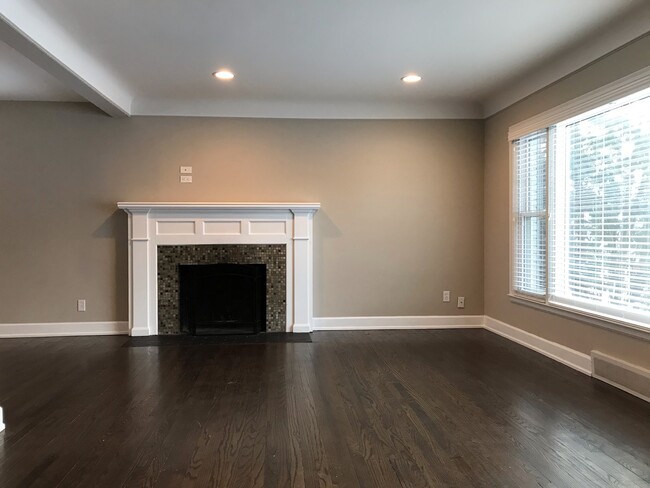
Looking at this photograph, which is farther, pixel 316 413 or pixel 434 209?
pixel 434 209

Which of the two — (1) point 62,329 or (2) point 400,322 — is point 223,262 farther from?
(2) point 400,322

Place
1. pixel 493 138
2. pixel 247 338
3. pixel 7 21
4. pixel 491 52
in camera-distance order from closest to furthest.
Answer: pixel 7 21 → pixel 491 52 → pixel 247 338 → pixel 493 138

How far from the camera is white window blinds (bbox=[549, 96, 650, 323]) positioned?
2.95 metres

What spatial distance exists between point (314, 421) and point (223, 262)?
260 cm

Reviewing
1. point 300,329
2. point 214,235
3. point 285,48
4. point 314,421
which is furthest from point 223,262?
point 314,421

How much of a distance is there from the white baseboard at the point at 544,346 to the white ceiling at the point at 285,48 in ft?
7.47

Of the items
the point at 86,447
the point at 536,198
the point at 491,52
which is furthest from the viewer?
the point at 536,198

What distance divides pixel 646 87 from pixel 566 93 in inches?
32.7

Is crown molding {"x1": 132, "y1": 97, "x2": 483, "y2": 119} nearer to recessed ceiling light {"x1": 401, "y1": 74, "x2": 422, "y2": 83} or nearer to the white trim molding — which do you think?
recessed ceiling light {"x1": 401, "y1": 74, "x2": 422, "y2": 83}

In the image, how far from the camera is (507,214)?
4.56 meters

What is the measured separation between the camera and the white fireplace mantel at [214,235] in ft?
15.4

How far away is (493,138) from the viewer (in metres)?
4.88

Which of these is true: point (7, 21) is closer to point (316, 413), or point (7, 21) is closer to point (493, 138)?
point (316, 413)

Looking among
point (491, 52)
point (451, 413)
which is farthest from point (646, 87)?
point (451, 413)
